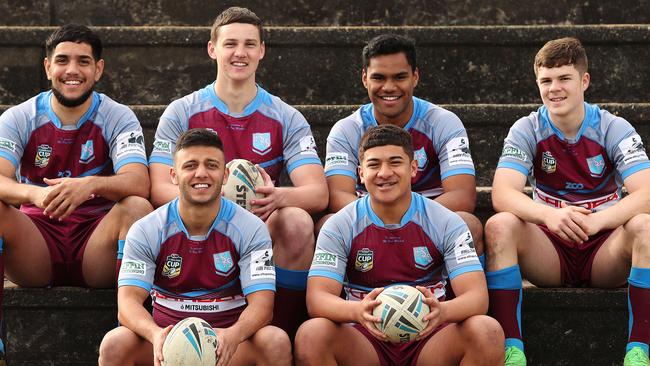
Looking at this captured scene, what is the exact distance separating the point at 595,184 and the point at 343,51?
68.6 inches

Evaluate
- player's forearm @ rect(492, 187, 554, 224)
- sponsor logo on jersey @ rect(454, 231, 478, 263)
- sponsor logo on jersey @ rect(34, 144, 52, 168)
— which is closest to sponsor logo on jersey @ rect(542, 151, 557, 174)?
player's forearm @ rect(492, 187, 554, 224)

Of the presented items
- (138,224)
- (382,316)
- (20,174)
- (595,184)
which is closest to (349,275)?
(382,316)

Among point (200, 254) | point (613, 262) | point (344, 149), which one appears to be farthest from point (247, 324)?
point (613, 262)

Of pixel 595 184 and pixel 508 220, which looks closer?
pixel 508 220

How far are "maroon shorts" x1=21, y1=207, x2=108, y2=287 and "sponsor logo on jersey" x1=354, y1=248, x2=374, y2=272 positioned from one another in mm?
A: 1206

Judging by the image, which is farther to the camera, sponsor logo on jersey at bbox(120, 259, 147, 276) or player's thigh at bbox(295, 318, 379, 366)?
sponsor logo on jersey at bbox(120, 259, 147, 276)

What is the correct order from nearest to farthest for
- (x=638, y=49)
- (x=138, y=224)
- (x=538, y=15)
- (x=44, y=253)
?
(x=138, y=224)
(x=44, y=253)
(x=638, y=49)
(x=538, y=15)

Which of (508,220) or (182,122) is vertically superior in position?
(182,122)

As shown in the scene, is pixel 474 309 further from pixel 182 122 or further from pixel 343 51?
pixel 343 51

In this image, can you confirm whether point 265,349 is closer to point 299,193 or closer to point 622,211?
point 299,193

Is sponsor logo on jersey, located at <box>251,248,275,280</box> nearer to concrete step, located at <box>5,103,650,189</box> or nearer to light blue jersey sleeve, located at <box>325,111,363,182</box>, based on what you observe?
light blue jersey sleeve, located at <box>325,111,363,182</box>

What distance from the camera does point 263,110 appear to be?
5336 mm

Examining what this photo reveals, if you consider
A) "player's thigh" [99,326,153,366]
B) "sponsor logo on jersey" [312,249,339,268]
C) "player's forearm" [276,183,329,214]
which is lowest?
"player's thigh" [99,326,153,366]

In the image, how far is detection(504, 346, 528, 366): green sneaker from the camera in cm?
465
